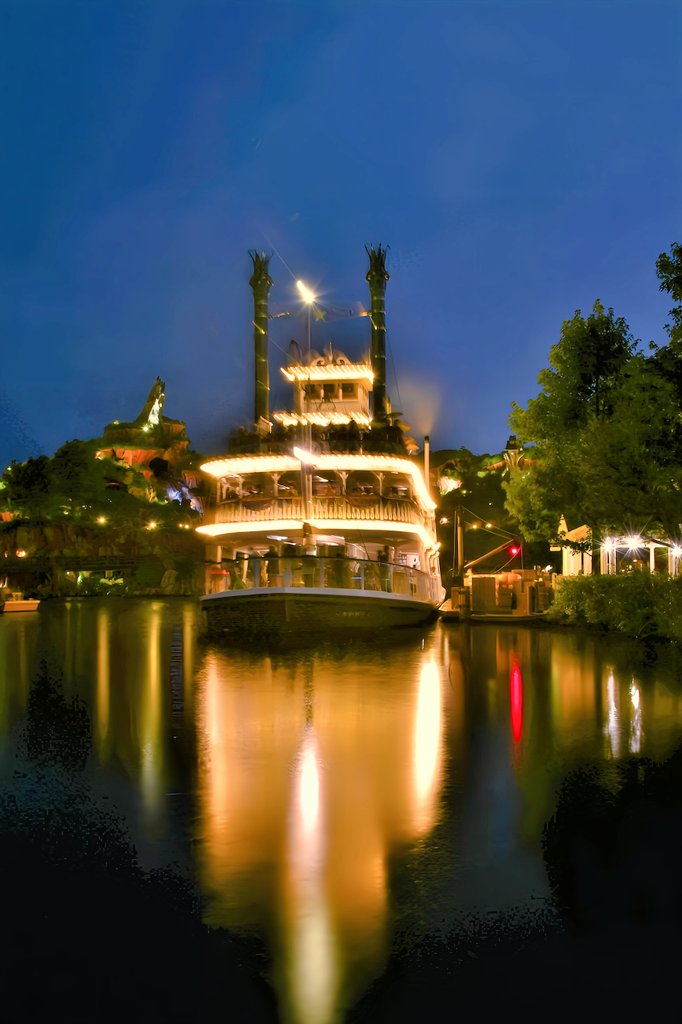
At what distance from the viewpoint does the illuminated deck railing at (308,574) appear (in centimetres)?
2239

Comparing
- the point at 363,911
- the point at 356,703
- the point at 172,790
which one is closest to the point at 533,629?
the point at 356,703

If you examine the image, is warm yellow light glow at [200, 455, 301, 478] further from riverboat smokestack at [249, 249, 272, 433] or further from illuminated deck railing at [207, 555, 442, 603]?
riverboat smokestack at [249, 249, 272, 433]

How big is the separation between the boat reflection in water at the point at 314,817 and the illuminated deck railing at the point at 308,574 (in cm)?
922

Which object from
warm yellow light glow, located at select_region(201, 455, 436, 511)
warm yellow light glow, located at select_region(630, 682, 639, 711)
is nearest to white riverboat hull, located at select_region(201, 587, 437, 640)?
warm yellow light glow, located at select_region(201, 455, 436, 511)

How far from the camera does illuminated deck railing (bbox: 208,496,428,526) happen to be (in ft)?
82.2

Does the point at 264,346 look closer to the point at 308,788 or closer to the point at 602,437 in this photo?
the point at 602,437

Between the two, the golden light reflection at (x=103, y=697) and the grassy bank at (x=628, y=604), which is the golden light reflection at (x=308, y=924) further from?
the grassy bank at (x=628, y=604)

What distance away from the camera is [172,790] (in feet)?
24.1

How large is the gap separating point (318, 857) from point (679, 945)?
221 cm

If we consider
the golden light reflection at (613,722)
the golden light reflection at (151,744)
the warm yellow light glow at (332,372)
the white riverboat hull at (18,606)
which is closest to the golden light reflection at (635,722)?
the golden light reflection at (613,722)

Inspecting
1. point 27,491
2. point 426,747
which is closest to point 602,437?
point 426,747

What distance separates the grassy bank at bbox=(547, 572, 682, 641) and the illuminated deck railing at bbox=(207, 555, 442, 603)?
5.50 m

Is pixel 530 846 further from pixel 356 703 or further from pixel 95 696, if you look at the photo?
pixel 95 696

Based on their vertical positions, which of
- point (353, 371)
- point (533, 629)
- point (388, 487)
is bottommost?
point (533, 629)
